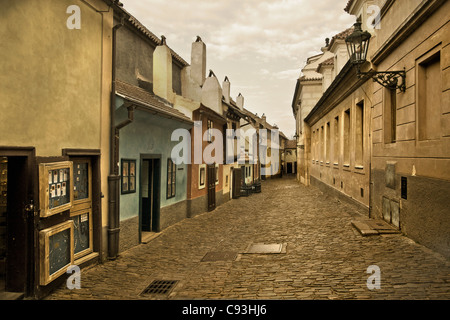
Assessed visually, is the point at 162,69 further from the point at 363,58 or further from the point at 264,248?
the point at 264,248

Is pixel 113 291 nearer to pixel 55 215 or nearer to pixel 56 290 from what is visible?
pixel 56 290

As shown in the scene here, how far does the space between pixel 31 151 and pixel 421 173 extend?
24.5ft

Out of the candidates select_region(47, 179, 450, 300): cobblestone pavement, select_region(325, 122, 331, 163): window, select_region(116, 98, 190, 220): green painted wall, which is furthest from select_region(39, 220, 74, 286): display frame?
select_region(325, 122, 331, 163): window

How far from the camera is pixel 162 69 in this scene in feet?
41.8

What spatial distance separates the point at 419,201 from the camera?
A: 731cm

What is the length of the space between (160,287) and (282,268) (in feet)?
7.93

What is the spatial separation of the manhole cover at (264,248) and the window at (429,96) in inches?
164

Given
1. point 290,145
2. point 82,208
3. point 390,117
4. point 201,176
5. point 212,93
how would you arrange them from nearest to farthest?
point 82,208 → point 390,117 → point 201,176 → point 212,93 → point 290,145

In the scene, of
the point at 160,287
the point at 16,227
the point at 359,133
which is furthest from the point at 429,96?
the point at 16,227

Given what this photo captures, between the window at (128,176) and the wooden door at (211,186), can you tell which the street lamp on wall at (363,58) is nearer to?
the window at (128,176)

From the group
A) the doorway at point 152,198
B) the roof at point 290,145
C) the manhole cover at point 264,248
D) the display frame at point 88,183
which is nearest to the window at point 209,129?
the doorway at point 152,198

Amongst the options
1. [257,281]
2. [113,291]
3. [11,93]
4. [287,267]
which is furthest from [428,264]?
[11,93]

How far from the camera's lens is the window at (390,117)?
31.2ft

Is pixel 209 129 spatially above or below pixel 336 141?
above
